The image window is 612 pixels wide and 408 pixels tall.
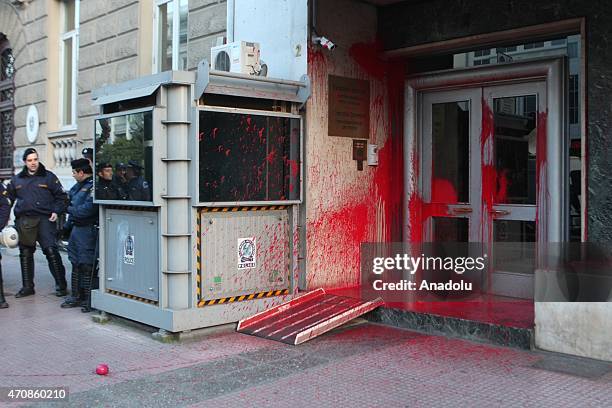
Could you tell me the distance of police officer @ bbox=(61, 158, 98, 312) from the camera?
25.4 feet

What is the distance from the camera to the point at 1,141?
16.7m

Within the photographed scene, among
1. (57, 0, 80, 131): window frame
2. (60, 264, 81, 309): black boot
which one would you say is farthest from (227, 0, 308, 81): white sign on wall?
(57, 0, 80, 131): window frame

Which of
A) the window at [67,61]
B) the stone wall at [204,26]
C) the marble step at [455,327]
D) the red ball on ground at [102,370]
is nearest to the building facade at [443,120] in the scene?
the stone wall at [204,26]

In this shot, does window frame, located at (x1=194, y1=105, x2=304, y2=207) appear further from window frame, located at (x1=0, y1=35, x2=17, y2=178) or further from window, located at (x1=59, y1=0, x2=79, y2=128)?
window frame, located at (x1=0, y1=35, x2=17, y2=178)

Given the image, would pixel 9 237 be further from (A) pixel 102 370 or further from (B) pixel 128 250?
(A) pixel 102 370

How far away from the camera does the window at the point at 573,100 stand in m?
6.82

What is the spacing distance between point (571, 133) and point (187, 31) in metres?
6.54

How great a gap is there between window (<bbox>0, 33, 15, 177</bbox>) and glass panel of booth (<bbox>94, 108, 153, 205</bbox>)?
9.86 metres

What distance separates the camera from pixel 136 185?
21.9 feet

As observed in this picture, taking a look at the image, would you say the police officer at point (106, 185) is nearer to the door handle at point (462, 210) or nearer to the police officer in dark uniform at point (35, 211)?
the police officer in dark uniform at point (35, 211)

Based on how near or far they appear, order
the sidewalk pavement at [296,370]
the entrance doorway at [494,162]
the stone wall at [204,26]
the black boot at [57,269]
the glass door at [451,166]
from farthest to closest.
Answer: the stone wall at [204,26] < the black boot at [57,269] < the glass door at [451,166] < the entrance doorway at [494,162] < the sidewalk pavement at [296,370]

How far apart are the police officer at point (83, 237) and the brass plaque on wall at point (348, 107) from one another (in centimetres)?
295

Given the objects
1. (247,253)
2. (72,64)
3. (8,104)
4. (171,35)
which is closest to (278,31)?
(247,253)

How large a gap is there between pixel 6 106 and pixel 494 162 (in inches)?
514
